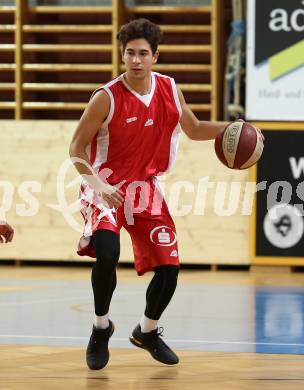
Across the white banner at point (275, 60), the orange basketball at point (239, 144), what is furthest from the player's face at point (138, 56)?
the white banner at point (275, 60)

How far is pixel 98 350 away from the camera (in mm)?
5418

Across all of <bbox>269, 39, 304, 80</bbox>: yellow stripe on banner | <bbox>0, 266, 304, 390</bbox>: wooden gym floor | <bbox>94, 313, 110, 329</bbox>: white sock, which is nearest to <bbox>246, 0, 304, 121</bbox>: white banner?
<bbox>269, 39, 304, 80</bbox>: yellow stripe on banner

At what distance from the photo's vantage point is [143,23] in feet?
18.1

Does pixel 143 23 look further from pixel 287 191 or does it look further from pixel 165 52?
pixel 165 52

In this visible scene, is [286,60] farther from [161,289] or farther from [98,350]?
[98,350]

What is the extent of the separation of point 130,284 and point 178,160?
1736mm

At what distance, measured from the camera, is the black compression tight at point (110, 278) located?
5.36m

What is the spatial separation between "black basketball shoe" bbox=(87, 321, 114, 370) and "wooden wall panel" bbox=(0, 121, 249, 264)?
5326mm

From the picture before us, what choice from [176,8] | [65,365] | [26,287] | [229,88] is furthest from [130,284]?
[65,365]

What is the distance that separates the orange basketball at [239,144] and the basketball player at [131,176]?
A: 0.90 ft

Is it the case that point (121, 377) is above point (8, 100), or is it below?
below

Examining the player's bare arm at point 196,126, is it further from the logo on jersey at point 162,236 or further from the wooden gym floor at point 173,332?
the wooden gym floor at point 173,332

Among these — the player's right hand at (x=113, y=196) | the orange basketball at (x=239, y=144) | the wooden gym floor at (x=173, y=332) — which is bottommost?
the wooden gym floor at (x=173, y=332)

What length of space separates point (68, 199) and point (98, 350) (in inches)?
225
